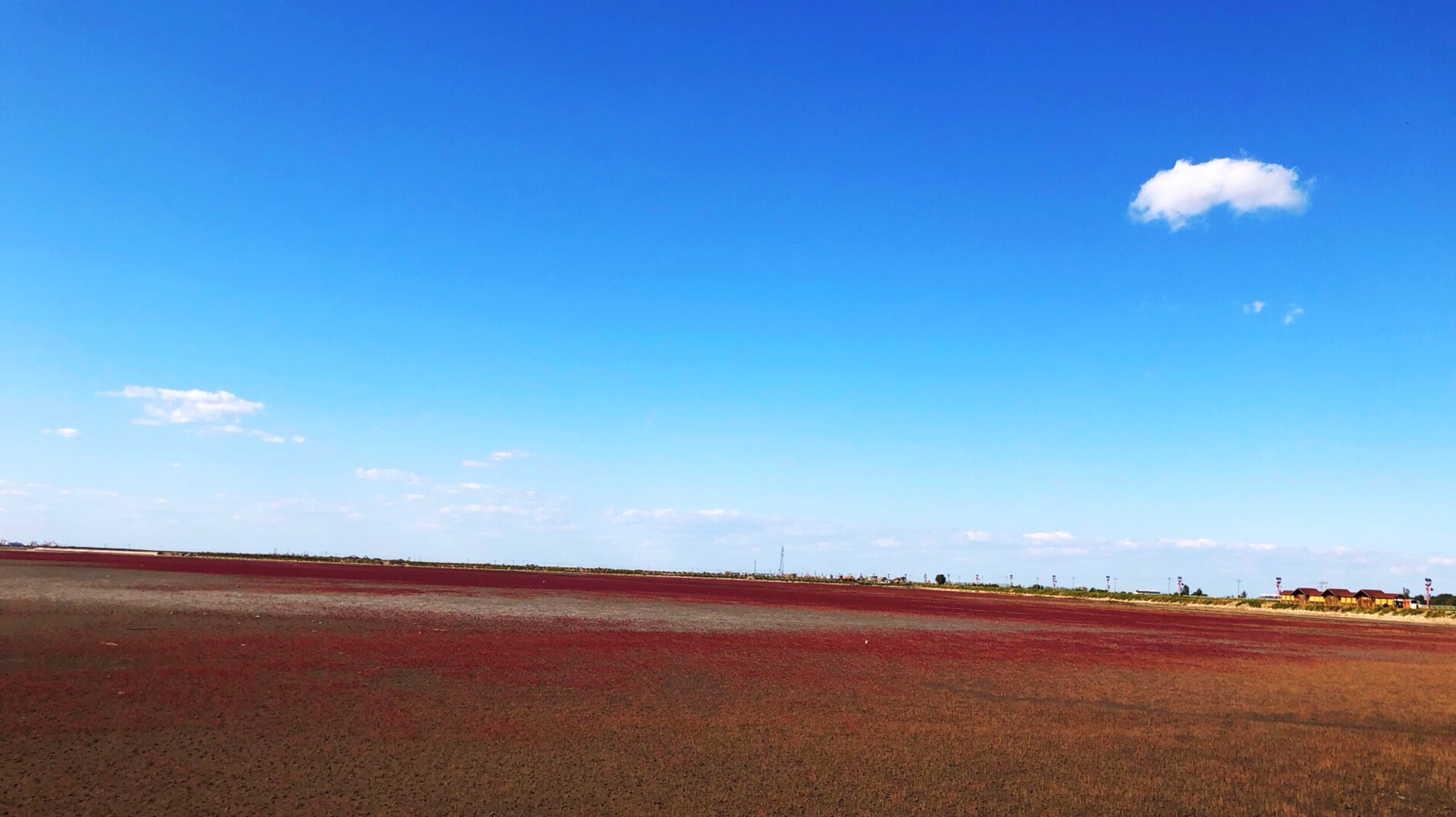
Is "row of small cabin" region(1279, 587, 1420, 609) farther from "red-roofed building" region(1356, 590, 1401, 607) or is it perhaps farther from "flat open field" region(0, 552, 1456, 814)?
"flat open field" region(0, 552, 1456, 814)

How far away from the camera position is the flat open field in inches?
298

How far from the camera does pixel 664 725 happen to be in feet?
34.7

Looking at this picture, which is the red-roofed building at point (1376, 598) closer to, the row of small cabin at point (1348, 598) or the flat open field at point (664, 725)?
the row of small cabin at point (1348, 598)

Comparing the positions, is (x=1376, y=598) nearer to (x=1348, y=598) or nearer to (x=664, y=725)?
(x=1348, y=598)

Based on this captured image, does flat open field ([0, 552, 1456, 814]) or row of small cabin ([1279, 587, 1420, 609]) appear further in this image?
row of small cabin ([1279, 587, 1420, 609])

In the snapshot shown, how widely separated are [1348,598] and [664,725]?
14167 centimetres

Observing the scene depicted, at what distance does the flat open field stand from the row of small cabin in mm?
89770

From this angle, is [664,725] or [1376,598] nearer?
[664,725]

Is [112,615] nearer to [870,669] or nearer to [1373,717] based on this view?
[870,669]

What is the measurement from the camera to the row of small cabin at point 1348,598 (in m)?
95.1

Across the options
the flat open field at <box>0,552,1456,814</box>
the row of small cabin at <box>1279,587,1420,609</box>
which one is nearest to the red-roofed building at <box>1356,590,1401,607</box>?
the row of small cabin at <box>1279,587,1420,609</box>

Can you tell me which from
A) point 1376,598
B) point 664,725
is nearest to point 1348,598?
point 1376,598

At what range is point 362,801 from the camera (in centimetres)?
703

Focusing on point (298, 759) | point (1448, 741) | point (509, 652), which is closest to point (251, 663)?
point (509, 652)
